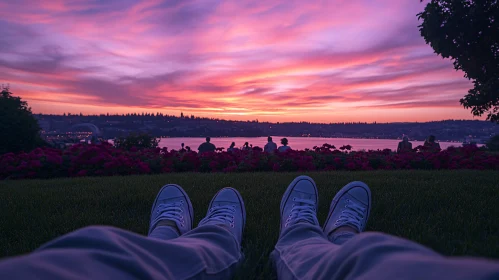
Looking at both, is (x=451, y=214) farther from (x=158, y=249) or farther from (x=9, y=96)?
(x=9, y=96)

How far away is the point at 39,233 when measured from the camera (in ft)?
7.05

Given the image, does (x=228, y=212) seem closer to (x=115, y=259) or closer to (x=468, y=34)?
(x=115, y=259)

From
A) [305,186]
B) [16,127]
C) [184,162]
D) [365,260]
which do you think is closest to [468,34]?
[305,186]

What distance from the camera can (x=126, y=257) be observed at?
0.87 meters

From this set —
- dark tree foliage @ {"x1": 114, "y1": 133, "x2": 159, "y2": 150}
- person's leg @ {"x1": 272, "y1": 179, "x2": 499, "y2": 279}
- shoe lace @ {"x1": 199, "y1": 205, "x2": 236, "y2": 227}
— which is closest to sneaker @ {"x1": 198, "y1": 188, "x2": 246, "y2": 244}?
shoe lace @ {"x1": 199, "y1": 205, "x2": 236, "y2": 227}

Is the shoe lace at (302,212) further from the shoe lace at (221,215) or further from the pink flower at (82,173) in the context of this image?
the pink flower at (82,173)

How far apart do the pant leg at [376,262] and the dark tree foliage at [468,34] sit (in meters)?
6.16

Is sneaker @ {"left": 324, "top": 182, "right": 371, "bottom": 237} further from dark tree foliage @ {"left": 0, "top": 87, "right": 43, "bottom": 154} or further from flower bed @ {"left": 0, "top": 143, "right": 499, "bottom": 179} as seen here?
dark tree foliage @ {"left": 0, "top": 87, "right": 43, "bottom": 154}

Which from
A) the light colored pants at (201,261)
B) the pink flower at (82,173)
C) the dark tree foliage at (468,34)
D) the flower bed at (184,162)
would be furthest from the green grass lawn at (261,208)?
the dark tree foliage at (468,34)

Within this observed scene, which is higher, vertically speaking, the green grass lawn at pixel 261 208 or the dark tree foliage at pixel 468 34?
the dark tree foliage at pixel 468 34

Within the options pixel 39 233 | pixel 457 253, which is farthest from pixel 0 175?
pixel 457 253

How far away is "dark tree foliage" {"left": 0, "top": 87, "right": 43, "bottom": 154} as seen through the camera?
826cm

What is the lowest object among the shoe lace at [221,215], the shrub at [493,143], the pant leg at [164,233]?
the pant leg at [164,233]

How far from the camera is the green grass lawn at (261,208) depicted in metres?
1.91
